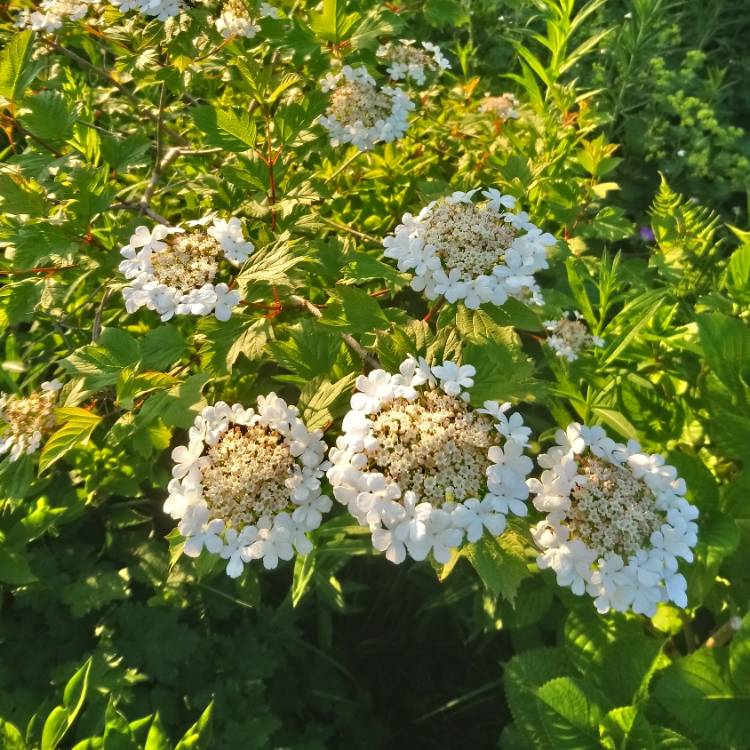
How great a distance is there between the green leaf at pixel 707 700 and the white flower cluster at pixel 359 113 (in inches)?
62.5

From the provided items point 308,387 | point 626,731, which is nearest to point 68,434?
point 308,387

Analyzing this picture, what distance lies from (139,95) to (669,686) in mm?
2474

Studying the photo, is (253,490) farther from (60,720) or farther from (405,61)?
(405,61)

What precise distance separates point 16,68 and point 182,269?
1.95ft

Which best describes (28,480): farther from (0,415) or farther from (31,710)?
(31,710)

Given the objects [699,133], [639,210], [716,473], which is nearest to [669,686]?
[716,473]

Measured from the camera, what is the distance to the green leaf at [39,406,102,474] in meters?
1.33

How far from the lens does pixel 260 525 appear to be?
124 cm

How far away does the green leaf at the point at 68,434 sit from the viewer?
4.37 ft

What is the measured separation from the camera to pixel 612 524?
1.21 meters

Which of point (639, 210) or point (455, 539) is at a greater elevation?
point (455, 539)

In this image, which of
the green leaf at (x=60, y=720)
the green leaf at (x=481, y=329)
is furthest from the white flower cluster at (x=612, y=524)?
the green leaf at (x=60, y=720)

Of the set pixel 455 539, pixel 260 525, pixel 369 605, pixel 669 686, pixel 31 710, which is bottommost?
pixel 369 605

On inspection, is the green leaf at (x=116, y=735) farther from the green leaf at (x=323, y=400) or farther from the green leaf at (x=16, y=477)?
the green leaf at (x=323, y=400)
